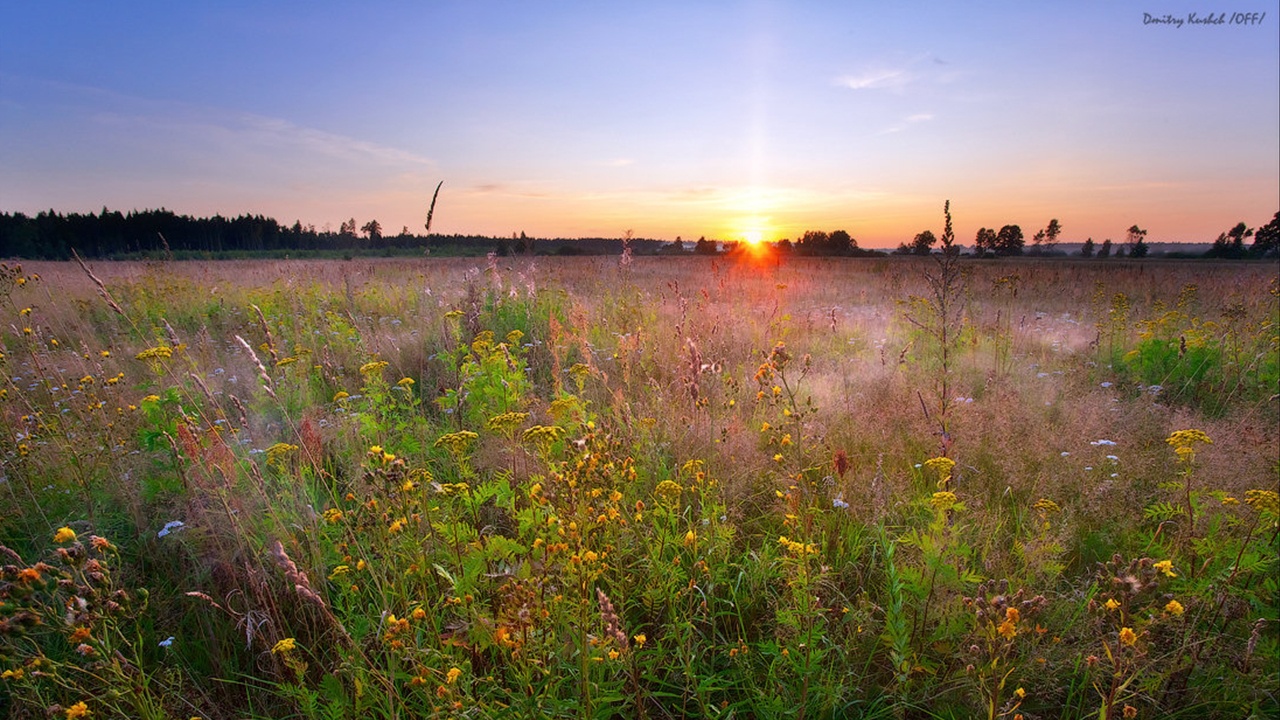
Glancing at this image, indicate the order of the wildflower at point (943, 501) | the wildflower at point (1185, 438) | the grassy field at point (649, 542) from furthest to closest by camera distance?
1. the wildflower at point (1185, 438)
2. the wildflower at point (943, 501)
3. the grassy field at point (649, 542)

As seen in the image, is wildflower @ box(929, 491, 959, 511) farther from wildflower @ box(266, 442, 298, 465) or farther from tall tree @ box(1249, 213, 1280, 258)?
tall tree @ box(1249, 213, 1280, 258)

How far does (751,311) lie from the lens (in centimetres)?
845

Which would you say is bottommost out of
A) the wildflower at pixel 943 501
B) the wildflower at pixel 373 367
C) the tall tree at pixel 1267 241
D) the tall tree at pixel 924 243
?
the wildflower at pixel 943 501

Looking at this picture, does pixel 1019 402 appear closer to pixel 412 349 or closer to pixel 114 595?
pixel 114 595

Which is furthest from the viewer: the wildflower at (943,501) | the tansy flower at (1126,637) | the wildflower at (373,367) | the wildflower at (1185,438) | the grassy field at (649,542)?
the wildflower at (373,367)

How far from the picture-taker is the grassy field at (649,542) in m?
1.76

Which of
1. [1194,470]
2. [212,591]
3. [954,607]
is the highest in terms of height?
[1194,470]

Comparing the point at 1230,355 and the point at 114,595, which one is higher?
the point at 1230,355

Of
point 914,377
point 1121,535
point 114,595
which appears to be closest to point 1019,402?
point 914,377

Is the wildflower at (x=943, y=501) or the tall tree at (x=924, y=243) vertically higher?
the tall tree at (x=924, y=243)

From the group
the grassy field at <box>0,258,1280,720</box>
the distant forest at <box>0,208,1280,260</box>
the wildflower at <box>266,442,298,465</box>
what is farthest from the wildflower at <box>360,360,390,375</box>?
the distant forest at <box>0,208,1280,260</box>

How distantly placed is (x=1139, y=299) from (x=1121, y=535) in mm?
12414

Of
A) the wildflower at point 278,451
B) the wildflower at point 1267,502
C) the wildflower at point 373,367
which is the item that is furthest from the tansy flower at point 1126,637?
the wildflower at point 373,367

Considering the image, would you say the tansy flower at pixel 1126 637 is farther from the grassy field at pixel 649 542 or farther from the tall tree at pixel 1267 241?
the tall tree at pixel 1267 241
